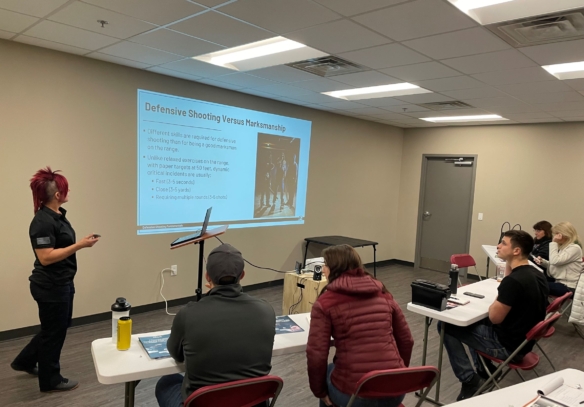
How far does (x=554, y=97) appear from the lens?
435 centimetres

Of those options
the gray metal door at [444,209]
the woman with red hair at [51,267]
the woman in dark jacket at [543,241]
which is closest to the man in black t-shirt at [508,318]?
the woman in dark jacket at [543,241]

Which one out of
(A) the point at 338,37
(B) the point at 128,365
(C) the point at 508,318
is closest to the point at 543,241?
(C) the point at 508,318

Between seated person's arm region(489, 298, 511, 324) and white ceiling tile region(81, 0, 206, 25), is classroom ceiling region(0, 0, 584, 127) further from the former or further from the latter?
seated person's arm region(489, 298, 511, 324)

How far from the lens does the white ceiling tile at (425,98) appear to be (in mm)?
4666

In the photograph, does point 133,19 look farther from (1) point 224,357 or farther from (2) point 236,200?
(2) point 236,200

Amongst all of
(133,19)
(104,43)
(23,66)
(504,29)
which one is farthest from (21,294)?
(504,29)

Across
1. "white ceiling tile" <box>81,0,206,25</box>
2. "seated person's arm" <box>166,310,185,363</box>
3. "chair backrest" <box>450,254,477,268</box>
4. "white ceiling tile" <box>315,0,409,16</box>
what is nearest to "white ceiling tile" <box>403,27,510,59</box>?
"white ceiling tile" <box>315,0,409,16</box>

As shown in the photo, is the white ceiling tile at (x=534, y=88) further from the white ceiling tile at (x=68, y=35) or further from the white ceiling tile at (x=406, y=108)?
the white ceiling tile at (x=68, y=35)

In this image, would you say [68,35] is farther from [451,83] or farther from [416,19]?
[451,83]

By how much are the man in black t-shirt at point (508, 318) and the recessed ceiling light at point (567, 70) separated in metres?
1.69

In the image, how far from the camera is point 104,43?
3.24 m

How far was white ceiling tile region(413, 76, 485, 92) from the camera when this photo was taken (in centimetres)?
384

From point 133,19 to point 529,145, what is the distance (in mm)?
5951

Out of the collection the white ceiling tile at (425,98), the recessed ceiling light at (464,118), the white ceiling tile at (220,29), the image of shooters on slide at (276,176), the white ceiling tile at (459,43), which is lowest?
the image of shooters on slide at (276,176)
